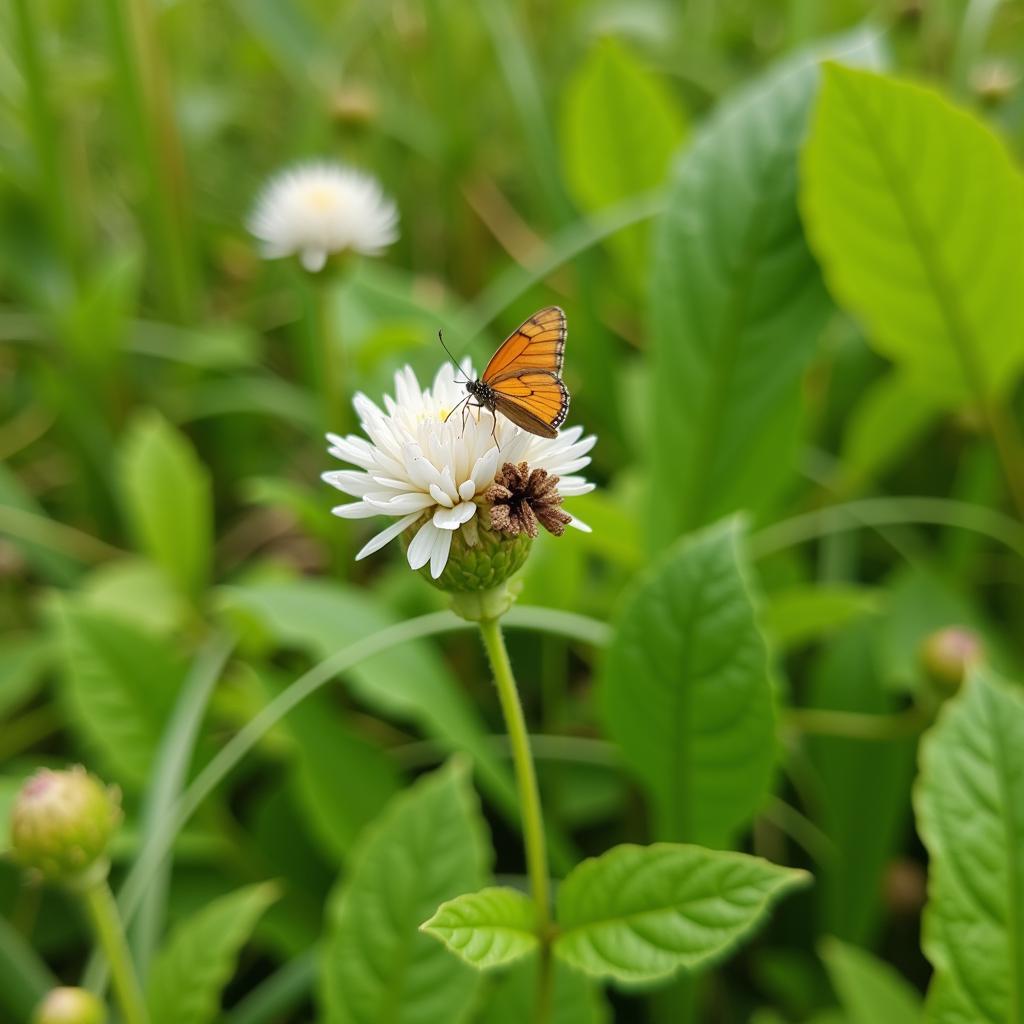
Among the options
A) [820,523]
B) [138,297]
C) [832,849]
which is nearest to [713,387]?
[820,523]

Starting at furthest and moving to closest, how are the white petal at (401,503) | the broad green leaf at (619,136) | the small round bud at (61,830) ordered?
the broad green leaf at (619,136) < the small round bud at (61,830) < the white petal at (401,503)

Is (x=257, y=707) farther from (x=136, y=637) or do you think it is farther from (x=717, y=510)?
(x=717, y=510)

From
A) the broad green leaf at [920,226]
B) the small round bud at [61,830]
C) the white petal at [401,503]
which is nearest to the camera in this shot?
the white petal at [401,503]

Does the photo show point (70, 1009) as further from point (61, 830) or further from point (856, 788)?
point (856, 788)

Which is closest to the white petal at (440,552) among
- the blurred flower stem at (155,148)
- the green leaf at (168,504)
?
the green leaf at (168,504)

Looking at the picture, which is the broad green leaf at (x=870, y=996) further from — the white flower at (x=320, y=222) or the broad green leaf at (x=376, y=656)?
the white flower at (x=320, y=222)

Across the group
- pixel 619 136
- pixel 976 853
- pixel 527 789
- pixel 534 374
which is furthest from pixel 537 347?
pixel 619 136

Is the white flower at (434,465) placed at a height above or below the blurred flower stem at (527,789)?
above
